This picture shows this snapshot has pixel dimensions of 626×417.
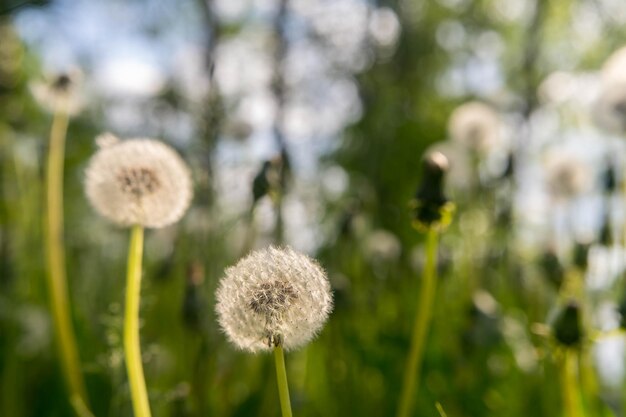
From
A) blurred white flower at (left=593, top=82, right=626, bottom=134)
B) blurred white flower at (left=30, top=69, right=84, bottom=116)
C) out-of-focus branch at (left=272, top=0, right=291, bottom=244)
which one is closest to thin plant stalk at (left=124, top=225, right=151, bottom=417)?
out-of-focus branch at (left=272, top=0, right=291, bottom=244)

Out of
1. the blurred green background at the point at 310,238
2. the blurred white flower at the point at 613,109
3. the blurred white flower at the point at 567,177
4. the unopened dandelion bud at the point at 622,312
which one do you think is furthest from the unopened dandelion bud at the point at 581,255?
the blurred white flower at the point at 567,177

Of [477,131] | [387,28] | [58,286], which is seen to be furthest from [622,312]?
[387,28]

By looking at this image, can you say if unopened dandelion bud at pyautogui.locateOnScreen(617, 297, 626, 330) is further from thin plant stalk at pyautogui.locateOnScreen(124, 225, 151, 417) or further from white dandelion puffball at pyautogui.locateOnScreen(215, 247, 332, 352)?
thin plant stalk at pyautogui.locateOnScreen(124, 225, 151, 417)

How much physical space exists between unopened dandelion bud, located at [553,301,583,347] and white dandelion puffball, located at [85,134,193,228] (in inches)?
26.7

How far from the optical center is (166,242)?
11.6 feet

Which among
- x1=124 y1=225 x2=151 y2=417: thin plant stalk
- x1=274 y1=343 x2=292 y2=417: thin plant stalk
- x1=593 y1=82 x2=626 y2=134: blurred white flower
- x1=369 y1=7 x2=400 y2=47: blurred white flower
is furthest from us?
x1=369 y1=7 x2=400 y2=47: blurred white flower

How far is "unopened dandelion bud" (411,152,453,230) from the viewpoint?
141 cm

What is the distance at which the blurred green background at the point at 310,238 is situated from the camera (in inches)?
80.2

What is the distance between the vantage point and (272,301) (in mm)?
968

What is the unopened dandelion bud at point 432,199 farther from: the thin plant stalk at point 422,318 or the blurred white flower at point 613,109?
the blurred white flower at point 613,109

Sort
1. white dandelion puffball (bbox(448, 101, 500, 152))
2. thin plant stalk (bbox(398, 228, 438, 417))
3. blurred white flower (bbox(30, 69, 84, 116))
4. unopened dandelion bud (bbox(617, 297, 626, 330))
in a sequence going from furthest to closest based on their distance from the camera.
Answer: white dandelion puffball (bbox(448, 101, 500, 152)), blurred white flower (bbox(30, 69, 84, 116)), thin plant stalk (bbox(398, 228, 438, 417)), unopened dandelion bud (bbox(617, 297, 626, 330))

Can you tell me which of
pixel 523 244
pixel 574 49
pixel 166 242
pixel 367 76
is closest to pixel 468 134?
pixel 166 242

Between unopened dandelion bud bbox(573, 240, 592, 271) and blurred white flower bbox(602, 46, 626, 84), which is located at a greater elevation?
blurred white flower bbox(602, 46, 626, 84)

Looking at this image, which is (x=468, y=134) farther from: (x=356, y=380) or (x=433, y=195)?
(x=433, y=195)
